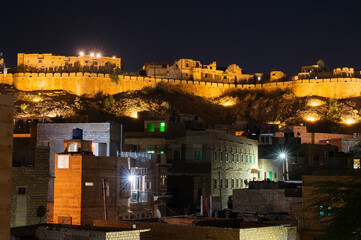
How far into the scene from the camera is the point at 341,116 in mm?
106438

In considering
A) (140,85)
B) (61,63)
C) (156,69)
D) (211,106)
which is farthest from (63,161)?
(156,69)

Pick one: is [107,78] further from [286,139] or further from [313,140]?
[286,139]

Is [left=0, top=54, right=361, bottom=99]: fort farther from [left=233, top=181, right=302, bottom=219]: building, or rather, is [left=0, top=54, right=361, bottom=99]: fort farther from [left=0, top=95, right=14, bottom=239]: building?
[left=0, top=95, right=14, bottom=239]: building

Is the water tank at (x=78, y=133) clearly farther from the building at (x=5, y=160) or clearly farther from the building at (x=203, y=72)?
the building at (x=203, y=72)

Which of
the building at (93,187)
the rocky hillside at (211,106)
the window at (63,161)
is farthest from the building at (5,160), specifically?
the rocky hillside at (211,106)

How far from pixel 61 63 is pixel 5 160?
102m

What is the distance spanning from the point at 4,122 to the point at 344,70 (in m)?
115

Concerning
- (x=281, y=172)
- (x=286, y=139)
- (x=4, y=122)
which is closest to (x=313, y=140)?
(x=286, y=139)

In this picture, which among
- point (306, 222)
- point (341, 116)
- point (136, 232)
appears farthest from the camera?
point (341, 116)

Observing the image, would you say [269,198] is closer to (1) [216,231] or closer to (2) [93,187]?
(2) [93,187]

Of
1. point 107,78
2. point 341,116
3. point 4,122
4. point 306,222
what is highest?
point 107,78

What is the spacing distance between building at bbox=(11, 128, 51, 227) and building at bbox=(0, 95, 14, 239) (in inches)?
566

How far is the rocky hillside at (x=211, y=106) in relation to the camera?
98875 millimetres

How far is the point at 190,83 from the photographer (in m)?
118
